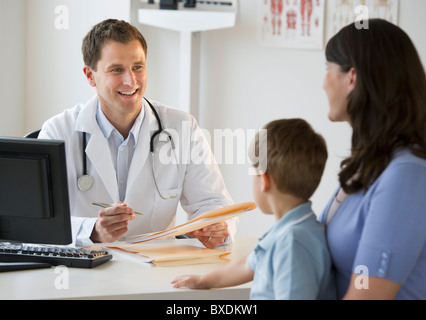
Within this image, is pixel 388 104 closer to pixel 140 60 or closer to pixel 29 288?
pixel 29 288

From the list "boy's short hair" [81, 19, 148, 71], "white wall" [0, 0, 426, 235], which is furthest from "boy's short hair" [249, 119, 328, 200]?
"white wall" [0, 0, 426, 235]

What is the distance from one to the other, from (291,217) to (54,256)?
0.70 meters

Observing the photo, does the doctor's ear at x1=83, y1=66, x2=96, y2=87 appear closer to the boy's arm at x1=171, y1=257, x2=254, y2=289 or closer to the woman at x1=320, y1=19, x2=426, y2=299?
the boy's arm at x1=171, y1=257, x2=254, y2=289

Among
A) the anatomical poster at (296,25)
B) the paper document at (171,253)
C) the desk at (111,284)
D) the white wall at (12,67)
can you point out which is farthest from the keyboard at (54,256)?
the anatomical poster at (296,25)

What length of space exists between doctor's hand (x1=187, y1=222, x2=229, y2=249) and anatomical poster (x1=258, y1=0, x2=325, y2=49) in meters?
1.78

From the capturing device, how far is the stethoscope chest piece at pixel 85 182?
204 cm

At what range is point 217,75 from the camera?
3.38m

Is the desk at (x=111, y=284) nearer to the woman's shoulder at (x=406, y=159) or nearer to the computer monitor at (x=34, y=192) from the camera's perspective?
the computer monitor at (x=34, y=192)

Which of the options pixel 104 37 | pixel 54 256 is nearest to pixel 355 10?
pixel 104 37

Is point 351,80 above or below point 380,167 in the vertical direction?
above

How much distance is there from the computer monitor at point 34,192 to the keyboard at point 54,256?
6 cm

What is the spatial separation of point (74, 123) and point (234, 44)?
1.46 meters

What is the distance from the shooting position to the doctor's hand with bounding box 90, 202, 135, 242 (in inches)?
65.0

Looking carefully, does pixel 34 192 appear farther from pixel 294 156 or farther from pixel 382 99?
pixel 382 99
